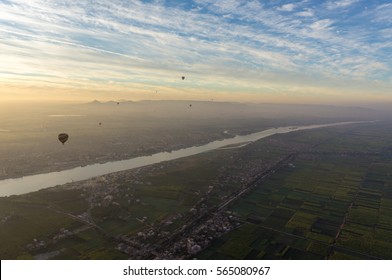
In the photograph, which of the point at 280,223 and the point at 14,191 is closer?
the point at 280,223

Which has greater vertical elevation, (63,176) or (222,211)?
(222,211)

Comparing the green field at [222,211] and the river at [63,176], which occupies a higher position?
the green field at [222,211]

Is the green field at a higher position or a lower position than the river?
higher

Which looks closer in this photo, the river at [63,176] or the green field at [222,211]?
the green field at [222,211]

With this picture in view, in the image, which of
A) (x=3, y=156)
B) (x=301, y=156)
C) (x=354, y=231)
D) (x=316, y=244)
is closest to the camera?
(x=316, y=244)

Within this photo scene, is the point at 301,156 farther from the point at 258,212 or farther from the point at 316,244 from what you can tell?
the point at 316,244

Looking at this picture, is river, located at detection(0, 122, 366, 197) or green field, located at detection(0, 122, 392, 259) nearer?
green field, located at detection(0, 122, 392, 259)

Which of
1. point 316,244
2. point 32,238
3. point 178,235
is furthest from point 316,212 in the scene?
point 32,238

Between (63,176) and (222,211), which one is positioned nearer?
(222,211)

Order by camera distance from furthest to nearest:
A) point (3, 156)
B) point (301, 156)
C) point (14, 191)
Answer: point (301, 156) < point (3, 156) < point (14, 191)
